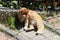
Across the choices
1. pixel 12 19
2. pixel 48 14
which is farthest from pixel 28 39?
pixel 48 14

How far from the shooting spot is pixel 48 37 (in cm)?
519

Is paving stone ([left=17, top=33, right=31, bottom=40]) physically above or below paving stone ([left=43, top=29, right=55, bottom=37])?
above

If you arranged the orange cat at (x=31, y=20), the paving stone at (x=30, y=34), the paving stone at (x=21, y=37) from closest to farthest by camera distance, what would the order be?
the paving stone at (x=21, y=37), the paving stone at (x=30, y=34), the orange cat at (x=31, y=20)

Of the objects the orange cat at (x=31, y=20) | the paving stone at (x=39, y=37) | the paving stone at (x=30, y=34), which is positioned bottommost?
the paving stone at (x=39, y=37)

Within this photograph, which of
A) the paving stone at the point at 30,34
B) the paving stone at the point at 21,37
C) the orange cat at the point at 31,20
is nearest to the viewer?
the paving stone at the point at 21,37

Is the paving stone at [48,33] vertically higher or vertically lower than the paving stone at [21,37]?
lower

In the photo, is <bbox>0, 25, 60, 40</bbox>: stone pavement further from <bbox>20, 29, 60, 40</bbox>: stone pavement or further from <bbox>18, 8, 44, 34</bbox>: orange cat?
<bbox>18, 8, 44, 34</bbox>: orange cat

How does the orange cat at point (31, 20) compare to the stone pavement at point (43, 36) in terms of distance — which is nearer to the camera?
the stone pavement at point (43, 36)

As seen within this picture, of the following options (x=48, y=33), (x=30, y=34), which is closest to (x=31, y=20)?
(x=30, y=34)

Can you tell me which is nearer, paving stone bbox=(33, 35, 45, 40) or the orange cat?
paving stone bbox=(33, 35, 45, 40)

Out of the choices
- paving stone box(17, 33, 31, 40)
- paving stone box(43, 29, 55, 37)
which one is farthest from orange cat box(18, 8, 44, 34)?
paving stone box(17, 33, 31, 40)

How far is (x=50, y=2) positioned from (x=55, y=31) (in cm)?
117

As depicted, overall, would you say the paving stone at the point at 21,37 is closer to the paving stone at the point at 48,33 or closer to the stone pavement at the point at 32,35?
the stone pavement at the point at 32,35

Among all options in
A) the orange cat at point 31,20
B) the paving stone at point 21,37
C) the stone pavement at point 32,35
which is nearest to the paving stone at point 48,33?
the stone pavement at point 32,35
